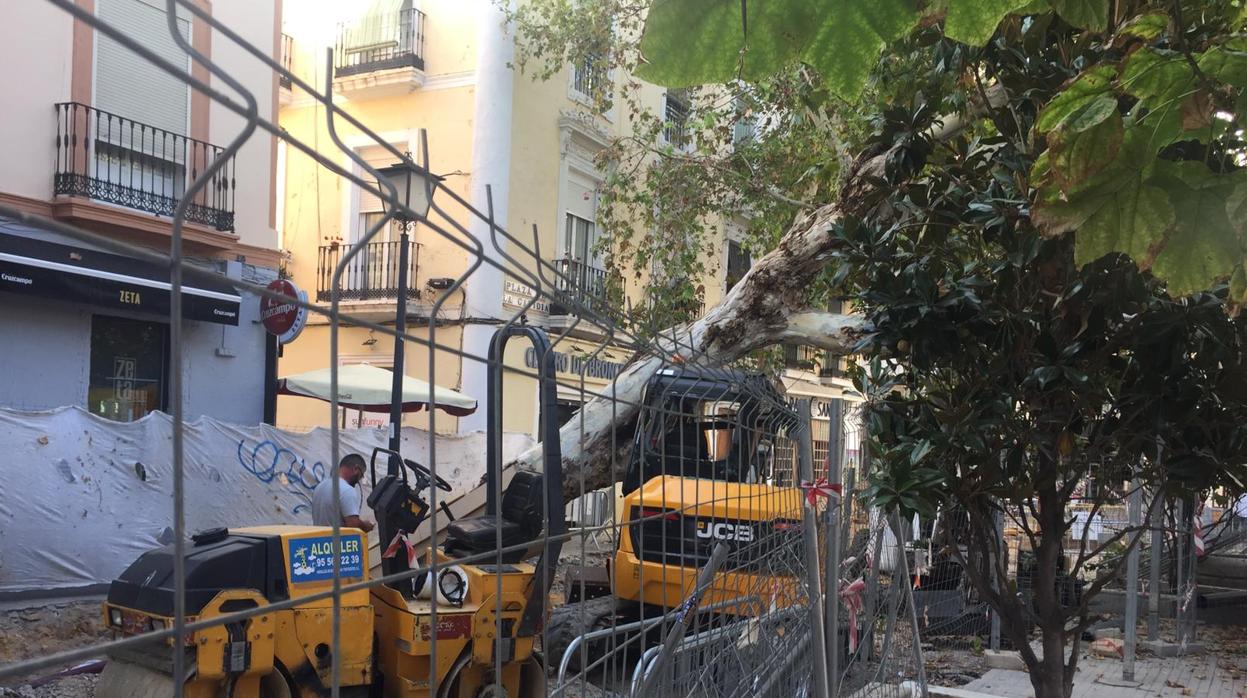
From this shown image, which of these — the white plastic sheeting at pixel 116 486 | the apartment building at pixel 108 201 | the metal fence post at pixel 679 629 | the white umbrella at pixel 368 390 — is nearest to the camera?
the metal fence post at pixel 679 629

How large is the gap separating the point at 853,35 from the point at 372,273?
17490 mm

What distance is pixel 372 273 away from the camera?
742 inches

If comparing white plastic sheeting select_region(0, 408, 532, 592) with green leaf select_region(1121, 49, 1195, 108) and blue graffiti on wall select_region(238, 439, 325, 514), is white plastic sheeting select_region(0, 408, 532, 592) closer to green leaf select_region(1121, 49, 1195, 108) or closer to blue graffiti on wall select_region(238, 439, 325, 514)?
blue graffiti on wall select_region(238, 439, 325, 514)

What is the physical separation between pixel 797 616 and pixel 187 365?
39.3ft

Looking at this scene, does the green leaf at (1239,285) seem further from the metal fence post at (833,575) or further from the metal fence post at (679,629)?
the metal fence post at (833,575)

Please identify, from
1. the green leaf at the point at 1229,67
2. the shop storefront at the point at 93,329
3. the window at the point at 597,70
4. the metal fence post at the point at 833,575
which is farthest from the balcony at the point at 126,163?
the green leaf at the point at 1229,67

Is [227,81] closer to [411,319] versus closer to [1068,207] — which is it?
[1068,207]

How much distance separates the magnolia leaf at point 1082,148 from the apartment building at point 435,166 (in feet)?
50.1

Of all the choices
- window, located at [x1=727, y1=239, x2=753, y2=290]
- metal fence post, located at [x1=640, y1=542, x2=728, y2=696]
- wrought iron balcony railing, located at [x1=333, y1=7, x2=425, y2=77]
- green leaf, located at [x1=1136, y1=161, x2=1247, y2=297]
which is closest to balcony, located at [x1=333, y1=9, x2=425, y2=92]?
wrought iron balcony railing, located at [x1=333, y1=7, x2=425, y2=77]

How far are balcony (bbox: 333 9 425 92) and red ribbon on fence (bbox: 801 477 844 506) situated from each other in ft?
52.1

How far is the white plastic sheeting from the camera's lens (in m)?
9.91

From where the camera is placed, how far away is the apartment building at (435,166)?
59.7 ft

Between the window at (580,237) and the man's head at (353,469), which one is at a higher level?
the window at (580,237)

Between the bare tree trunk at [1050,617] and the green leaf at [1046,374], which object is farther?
the bare tree trunk at [1050,617]
